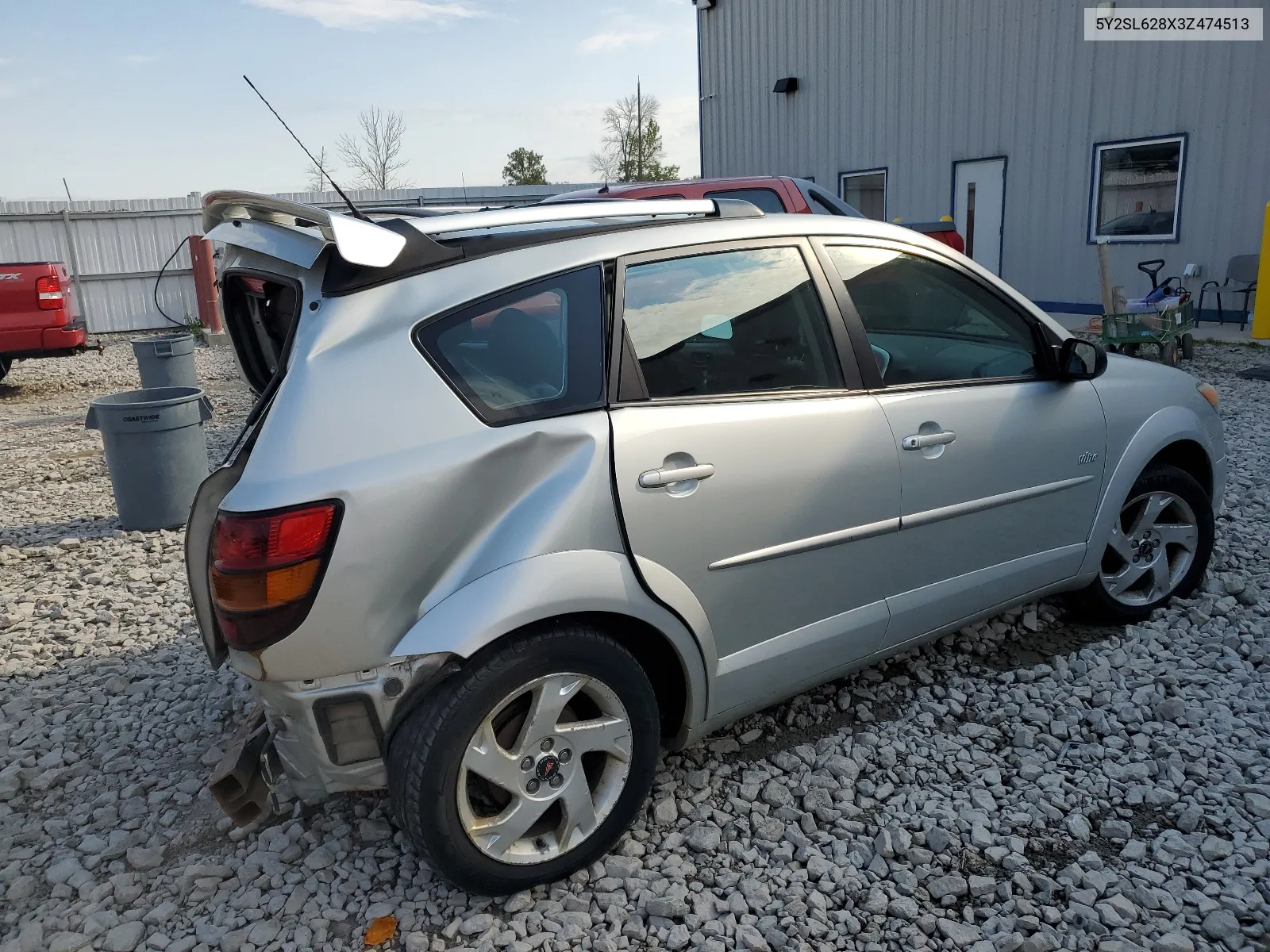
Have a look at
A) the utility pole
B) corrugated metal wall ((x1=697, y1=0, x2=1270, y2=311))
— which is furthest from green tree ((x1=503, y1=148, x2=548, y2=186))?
corrugated metal wall ((x1=697, y1=0, x2=1270, y2=311))

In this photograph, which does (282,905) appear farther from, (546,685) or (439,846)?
(546,685)

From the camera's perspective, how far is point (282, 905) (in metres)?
2.60

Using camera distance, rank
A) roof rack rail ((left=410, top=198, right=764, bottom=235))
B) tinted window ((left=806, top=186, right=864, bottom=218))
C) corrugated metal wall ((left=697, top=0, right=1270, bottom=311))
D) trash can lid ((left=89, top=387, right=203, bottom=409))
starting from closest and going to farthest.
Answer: roof rack rail ((left=410, top=198, right=764, bottom=235)), trash can lid ((left=89, top=387, right=203, bottom=409)), tinted window ((left=806, top=186, right=864, bottom=218)), corrugated metal wall ((left=697, top=0, right=1270, bottom=311))

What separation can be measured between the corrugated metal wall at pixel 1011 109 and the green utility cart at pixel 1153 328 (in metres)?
3.05

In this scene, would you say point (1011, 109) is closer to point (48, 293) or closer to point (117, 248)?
point (48, 293)

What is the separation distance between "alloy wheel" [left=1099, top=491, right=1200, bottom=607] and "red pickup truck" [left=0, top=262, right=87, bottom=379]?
11377mm

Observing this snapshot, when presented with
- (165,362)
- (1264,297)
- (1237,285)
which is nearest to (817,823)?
(165,362)

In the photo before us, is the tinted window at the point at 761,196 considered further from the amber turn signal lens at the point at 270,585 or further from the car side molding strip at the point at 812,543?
the amber turn signal lens at the point at 270,585

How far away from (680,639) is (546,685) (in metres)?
0.41

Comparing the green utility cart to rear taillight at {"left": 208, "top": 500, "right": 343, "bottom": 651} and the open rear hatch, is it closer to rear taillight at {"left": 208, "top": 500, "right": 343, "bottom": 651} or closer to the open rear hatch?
the open rear hatch

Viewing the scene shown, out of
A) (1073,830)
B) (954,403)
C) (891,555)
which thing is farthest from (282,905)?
(954,403)

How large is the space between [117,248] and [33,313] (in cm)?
840

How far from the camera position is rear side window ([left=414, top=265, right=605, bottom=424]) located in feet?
7.75

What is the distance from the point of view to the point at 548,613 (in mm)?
2324
